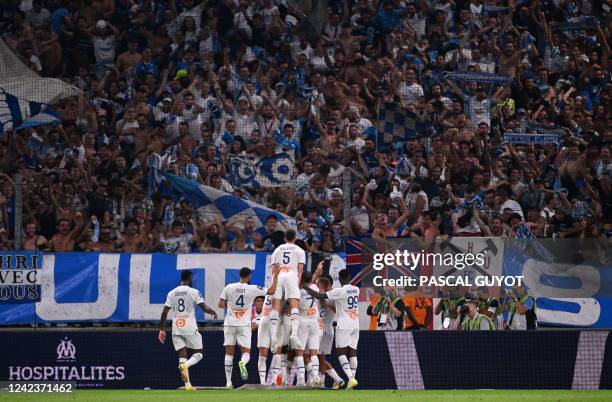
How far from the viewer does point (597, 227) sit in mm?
17609

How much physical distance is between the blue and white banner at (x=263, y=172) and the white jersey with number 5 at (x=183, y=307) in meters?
3.65

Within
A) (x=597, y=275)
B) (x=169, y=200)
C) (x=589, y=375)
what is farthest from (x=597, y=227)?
(x=169, y=200)

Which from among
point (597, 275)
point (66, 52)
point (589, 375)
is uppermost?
point (66, 52)

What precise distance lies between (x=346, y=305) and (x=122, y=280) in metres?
3.75

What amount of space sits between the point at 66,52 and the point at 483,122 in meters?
8.96

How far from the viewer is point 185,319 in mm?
16031

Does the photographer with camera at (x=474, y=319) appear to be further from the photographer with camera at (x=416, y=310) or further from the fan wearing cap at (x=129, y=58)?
the fan wearing cap at (x=129, y=58)

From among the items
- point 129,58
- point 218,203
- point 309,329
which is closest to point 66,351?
point 218,203

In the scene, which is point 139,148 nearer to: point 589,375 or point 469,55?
point 469,55

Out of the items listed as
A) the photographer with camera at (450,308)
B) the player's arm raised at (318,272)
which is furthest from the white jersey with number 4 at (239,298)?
the photographer with camera at (450,308)

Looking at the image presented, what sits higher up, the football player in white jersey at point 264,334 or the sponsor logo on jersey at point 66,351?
the football player in white jersey at point 264,334

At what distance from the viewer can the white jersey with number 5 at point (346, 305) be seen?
51.7 ft

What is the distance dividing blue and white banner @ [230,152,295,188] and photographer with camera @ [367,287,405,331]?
3426mm

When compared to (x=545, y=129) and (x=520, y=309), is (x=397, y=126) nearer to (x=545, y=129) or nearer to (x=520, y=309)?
(x=545, y=129)
